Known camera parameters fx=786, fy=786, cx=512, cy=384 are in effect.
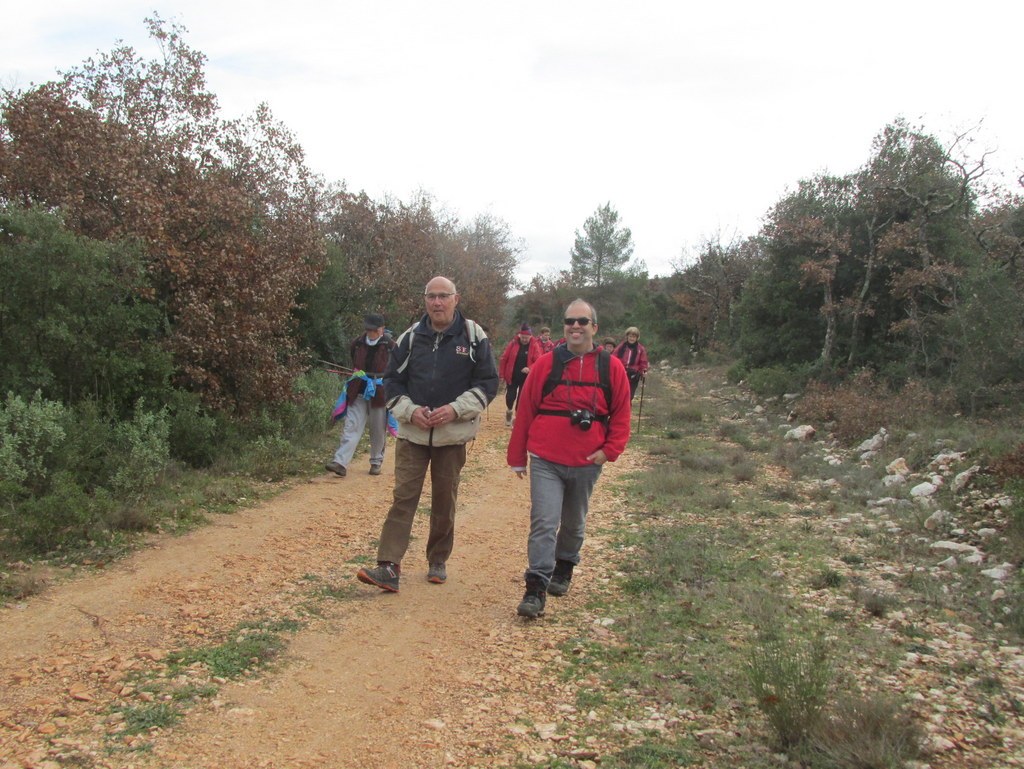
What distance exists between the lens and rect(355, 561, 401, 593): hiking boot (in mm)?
5324

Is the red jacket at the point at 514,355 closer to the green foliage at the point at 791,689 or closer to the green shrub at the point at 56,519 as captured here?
the green shrub at the point at 56,519

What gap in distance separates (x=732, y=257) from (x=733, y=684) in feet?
115

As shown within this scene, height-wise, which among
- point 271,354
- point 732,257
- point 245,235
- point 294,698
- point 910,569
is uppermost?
point 732,257

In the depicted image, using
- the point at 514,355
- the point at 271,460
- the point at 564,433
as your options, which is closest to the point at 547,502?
the point at 564,433

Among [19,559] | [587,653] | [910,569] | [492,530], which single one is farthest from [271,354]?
[910,569]

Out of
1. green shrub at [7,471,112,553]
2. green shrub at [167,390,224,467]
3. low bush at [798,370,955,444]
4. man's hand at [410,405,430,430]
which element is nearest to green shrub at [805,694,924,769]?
man's hand at [410,405,430,430]

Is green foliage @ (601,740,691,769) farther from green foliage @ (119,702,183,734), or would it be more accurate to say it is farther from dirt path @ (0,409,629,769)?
green foliage @ (119,702,183,734)

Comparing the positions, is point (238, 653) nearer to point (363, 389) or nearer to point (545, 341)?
point (363, 389)

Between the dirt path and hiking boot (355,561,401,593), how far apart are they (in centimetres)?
7

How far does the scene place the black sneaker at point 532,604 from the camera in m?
5.01

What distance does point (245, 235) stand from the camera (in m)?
10.4

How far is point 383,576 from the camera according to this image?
5.36 m

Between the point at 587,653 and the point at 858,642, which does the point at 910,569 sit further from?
the point at 587,653

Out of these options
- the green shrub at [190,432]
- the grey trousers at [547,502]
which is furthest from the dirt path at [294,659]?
the green shrub at [190,432]
